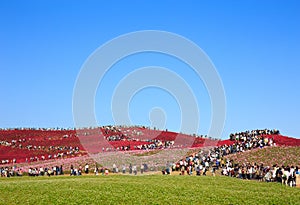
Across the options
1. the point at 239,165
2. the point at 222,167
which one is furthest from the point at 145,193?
the point at 222,167

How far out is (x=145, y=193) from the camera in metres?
28.1

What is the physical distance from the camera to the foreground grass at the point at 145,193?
26.5 metres

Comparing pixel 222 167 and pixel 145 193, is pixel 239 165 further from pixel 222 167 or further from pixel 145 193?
pixel 145 193

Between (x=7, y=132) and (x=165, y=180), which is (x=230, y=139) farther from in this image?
(x=7, y=132)

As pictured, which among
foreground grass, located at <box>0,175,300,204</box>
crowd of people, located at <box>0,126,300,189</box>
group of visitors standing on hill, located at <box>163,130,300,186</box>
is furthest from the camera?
crowd of people, located at <box>0,126,300,189</box>

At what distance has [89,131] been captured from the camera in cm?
7731

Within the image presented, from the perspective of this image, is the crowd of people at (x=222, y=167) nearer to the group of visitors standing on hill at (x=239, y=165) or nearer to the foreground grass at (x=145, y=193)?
the group of visitors standing on hill at (x=239, y=165)

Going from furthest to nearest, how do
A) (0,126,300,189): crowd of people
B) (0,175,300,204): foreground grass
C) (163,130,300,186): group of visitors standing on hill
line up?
(0,126,300,189): crowd of people < (163,130,300,186): group of visitors standing on hill < (0,175,300,204): foreground grass

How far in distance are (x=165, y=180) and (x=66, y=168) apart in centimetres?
1868

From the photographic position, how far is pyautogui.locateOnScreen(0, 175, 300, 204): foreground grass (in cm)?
2653

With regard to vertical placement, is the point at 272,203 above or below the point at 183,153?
below

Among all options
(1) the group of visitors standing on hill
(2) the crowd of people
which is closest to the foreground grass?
(1) the group of visitors standing on hill

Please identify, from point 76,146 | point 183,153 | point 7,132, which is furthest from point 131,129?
point 183,153

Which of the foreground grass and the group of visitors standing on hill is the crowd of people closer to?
the group of visitors standing on hill
